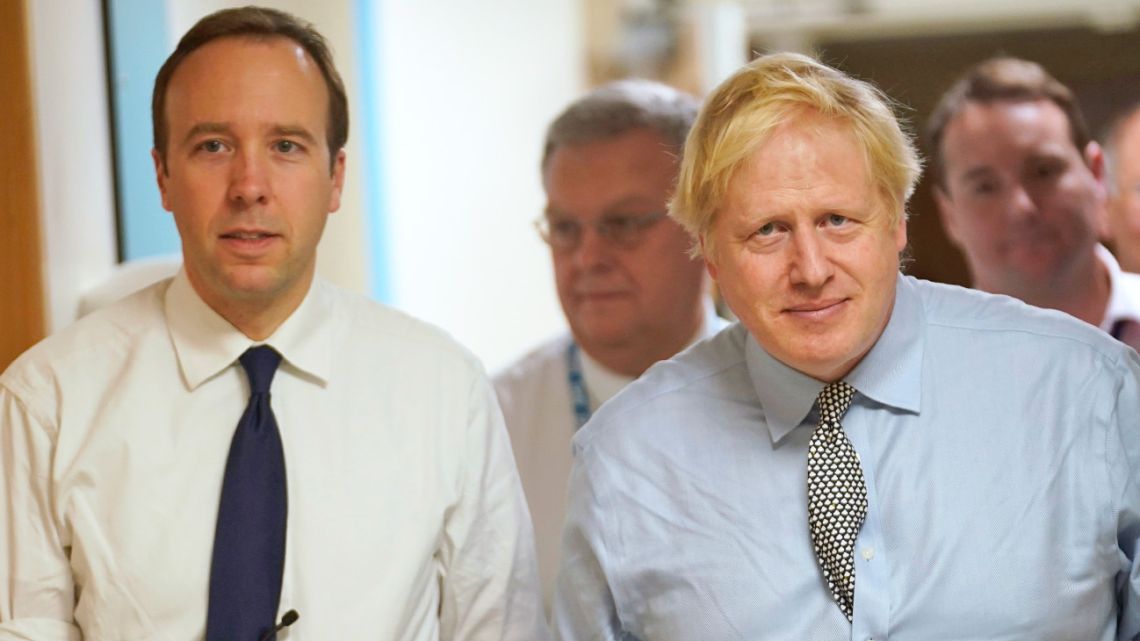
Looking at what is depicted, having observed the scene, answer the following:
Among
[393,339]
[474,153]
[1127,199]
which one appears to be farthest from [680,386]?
[474,153]

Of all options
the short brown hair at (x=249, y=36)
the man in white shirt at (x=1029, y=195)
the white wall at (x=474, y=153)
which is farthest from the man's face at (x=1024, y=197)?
the white wall at (x=474, y=153)

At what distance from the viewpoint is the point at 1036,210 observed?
8.25 feet

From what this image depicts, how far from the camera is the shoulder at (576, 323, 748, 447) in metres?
1.74

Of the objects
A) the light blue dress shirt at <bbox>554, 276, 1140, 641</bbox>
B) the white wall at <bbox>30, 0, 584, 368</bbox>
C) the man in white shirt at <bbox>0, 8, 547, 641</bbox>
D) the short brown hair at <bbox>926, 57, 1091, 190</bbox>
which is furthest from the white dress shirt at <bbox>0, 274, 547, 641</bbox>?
the short brown hair at <bbox>926, 57, 1091, 190</bbox>

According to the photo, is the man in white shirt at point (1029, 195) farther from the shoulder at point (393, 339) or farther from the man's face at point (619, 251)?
the shoulder at point (393, 339)

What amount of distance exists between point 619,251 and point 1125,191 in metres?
0.96

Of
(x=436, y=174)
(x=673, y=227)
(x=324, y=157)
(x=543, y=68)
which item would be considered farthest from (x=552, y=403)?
(x=543, y=68)

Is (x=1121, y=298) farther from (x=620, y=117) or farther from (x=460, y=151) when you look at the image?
(x=460, y=151)

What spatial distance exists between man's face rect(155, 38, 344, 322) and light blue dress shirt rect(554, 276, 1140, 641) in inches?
20.0

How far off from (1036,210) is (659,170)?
0.73 meters

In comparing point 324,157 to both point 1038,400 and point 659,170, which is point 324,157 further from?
point 1038,400

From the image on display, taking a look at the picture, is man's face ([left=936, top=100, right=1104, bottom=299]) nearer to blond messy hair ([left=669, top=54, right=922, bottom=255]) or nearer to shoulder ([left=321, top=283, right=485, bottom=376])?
blond messy hair ([left=669, top=54, right=922, bottom=255])

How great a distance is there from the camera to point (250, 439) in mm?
1779

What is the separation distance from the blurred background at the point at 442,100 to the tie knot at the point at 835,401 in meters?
0.99
